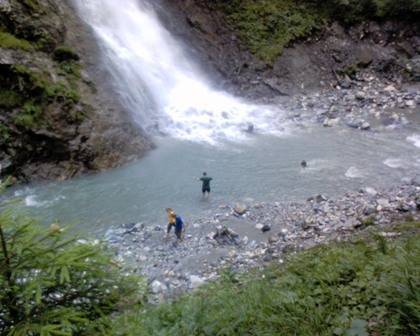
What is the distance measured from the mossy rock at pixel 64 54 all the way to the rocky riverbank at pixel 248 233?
8186 millimetres

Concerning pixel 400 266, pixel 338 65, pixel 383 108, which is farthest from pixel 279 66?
pixel 400 266

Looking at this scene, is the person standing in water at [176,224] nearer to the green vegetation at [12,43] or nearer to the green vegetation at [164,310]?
the green vegetation at [164,310]

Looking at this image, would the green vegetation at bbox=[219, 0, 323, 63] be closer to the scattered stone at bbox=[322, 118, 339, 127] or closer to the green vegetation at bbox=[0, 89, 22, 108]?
the scattered stone at bbox=[322, 118, 339, 127]

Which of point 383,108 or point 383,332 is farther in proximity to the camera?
point 383,108

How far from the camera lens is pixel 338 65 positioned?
23.4 m

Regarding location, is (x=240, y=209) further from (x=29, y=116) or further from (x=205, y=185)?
(x=29, y=116)

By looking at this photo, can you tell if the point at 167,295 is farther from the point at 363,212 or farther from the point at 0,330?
the point at 363,212

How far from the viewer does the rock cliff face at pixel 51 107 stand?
14047mm

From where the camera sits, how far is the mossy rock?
16.2 meters

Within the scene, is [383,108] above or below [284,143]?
above

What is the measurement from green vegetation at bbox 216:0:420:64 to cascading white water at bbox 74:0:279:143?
13.0 feet

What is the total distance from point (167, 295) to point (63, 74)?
34.4 feet

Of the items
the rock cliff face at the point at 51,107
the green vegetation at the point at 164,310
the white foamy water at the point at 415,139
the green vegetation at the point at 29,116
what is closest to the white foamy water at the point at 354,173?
the white foamy water at the point at 415,139

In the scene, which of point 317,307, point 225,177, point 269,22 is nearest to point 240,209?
point 225,177
